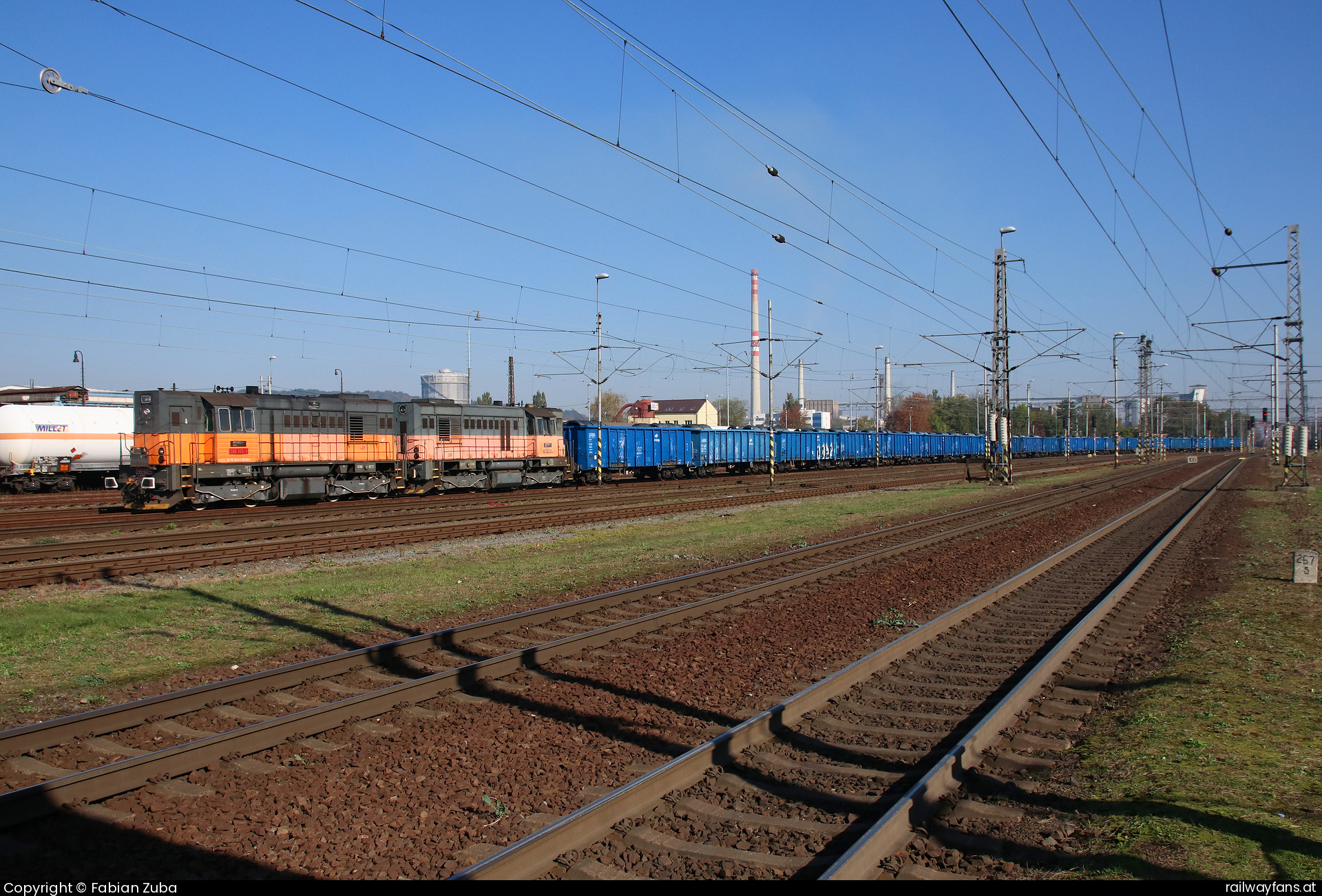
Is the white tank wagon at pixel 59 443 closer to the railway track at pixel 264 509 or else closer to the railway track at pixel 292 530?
the railway track at pixel 264 509

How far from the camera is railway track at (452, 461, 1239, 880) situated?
175 inches

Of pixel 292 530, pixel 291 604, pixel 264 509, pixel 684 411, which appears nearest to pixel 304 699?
pixel 291 604

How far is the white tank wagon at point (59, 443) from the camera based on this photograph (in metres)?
36.1

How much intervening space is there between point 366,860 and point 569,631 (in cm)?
539

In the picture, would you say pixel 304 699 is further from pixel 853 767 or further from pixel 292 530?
pixel 292 530

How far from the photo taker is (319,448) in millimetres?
28438

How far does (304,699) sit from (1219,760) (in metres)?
7.36

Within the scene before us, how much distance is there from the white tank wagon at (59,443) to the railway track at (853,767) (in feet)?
130

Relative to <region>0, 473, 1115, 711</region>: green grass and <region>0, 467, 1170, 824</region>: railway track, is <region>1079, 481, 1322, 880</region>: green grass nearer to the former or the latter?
<region>0, 467, 1170, 824</region>: railway track

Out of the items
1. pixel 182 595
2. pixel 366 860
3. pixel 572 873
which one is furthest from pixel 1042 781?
pixel 182 595

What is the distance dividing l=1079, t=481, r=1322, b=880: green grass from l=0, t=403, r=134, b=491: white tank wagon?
137ft

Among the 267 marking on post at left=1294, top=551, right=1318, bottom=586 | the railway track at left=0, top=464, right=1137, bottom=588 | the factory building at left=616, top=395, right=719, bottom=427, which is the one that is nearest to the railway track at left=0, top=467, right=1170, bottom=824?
the 267 marking on post at left=1294, top=551, right=1318, bottom=586

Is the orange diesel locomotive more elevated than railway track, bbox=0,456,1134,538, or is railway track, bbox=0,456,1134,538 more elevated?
the orange diesel locomotive

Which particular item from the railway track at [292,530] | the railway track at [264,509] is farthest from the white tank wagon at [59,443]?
the railway track at [292,530]
